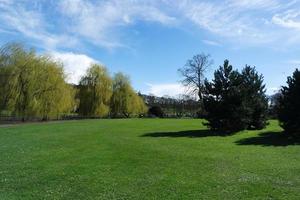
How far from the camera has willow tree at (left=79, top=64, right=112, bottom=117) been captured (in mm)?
78062

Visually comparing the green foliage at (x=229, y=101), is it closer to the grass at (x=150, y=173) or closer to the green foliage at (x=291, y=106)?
the green foliage at (x=291, y=106)

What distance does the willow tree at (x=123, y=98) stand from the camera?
87000 millimetres

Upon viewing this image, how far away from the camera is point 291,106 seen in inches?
1240

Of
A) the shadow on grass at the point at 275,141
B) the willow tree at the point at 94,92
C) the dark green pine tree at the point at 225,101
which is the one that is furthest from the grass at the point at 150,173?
the willow tree at the point at 94,92

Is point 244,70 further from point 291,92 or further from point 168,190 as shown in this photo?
point 168,190

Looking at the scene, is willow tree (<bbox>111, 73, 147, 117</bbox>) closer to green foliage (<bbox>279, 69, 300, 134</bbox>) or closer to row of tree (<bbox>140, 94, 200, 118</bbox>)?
row of tree (<bbox>140, 94, 200, 118</bbox>)

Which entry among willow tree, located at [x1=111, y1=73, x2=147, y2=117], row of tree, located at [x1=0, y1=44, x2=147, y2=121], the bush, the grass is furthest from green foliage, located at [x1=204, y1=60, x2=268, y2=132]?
the bush

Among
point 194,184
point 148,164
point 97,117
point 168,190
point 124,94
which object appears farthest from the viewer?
point 124,94

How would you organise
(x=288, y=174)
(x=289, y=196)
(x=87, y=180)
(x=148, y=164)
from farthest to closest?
(x=148, y=164)
(x=288, y=174)
(x=87, y=180)
(x=289, y=196)

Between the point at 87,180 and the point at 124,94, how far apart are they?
2909 inches

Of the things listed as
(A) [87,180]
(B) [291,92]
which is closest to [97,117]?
(B) [291,92]

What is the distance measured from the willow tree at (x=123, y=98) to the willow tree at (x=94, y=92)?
6.46 m

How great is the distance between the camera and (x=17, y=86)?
50.4m

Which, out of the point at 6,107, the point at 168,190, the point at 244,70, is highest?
the point at 244,70
